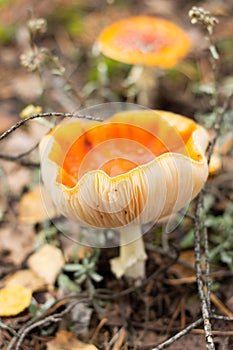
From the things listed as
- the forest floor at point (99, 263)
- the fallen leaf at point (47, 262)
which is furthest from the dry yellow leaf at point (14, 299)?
the fallen leaf at point (47, 262)

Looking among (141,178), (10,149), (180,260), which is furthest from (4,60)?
(141,178)

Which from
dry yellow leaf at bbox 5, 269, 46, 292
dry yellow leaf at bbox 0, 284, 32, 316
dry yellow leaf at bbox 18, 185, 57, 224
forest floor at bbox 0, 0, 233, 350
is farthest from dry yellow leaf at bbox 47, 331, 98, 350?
dry yellow leaf at bbox 18, 185, 57, 224

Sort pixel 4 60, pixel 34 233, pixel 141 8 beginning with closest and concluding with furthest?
pixel 34 233
pixel 4 60
pixel 141 8

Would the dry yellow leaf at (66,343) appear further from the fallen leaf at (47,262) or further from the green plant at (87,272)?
the fallen leaf at (47,262)

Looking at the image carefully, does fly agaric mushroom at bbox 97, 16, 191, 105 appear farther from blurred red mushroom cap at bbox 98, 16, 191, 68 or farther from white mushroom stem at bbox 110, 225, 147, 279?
white mushroom stem at bbox 110, 225, 147, 279

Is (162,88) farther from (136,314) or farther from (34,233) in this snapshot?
(136,314)

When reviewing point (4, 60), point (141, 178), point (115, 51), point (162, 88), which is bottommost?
point (162, 88)
